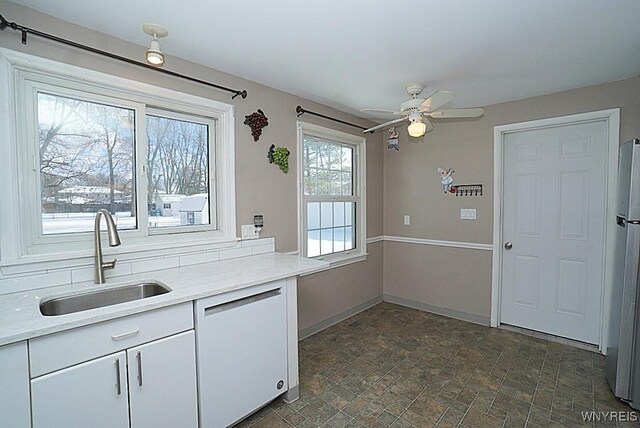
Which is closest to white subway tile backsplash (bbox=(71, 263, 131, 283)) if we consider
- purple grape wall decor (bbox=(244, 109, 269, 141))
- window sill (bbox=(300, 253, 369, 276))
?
purple grape wall decor (bbox=(244, 109, 269, 141))

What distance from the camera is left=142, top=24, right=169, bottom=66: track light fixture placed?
172 centimetres

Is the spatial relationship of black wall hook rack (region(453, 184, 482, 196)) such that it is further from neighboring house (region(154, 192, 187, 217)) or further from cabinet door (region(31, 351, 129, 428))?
cabinet door (region(31, 351, 129, 428))

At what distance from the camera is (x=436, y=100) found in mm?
2273

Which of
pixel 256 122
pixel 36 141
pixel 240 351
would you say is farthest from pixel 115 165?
pixel 240 351

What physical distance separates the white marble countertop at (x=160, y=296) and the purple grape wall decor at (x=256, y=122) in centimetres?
105

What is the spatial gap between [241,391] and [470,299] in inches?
110

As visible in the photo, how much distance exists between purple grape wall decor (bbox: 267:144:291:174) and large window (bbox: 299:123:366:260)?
269mm

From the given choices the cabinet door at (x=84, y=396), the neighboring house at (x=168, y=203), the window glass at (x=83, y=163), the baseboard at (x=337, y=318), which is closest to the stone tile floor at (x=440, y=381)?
the baseboard at (x=337, y=318)

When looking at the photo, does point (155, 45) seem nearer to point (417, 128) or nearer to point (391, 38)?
point (391, 38)

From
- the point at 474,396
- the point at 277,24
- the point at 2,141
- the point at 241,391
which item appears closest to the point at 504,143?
the point at 474,396

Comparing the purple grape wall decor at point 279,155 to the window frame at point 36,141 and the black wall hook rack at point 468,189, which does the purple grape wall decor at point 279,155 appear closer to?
the window frame at point 36,141

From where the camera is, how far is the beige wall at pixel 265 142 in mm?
1764

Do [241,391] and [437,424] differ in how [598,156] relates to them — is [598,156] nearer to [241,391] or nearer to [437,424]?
[437,424]

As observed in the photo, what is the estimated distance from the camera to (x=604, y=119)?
284 centimetres
